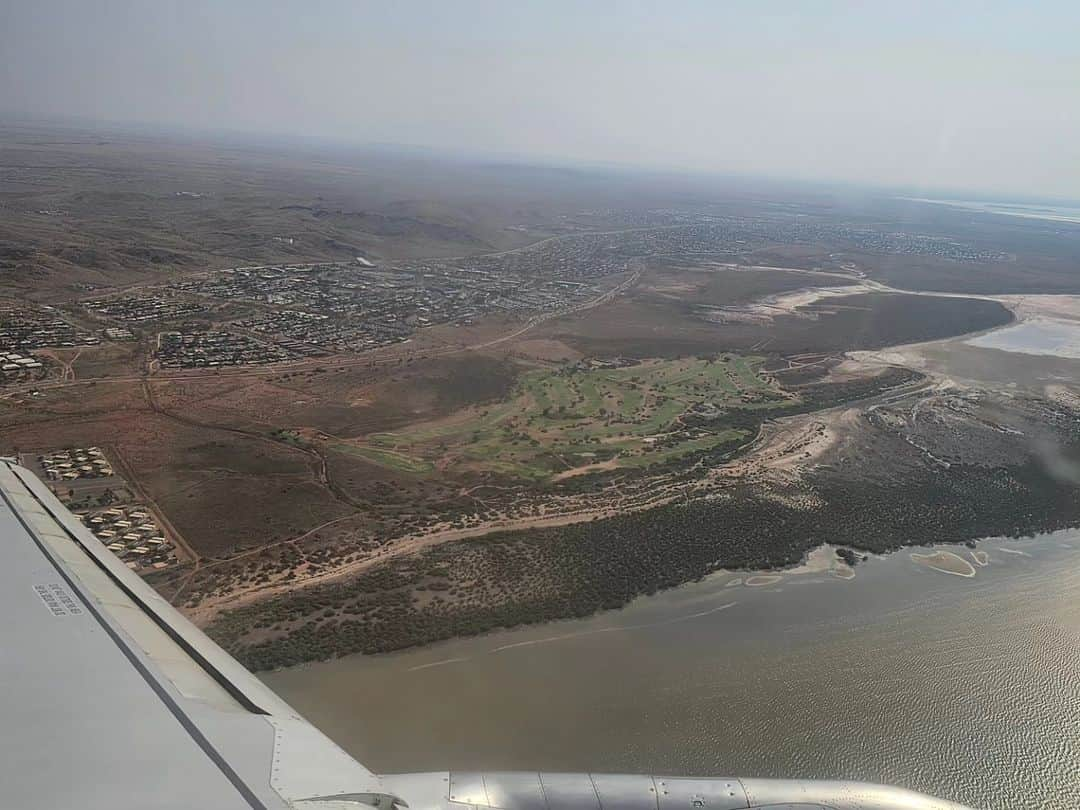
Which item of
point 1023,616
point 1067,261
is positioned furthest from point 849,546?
point 1067,261

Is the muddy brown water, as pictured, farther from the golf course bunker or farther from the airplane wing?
the airplane wing

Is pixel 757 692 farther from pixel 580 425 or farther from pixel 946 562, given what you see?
pixel 580 425

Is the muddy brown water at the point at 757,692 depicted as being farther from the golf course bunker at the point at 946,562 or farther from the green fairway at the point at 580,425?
the green fairway at the point at 580,425

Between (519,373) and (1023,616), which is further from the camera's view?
(519,373)

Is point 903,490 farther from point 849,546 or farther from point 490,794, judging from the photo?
point 490,794

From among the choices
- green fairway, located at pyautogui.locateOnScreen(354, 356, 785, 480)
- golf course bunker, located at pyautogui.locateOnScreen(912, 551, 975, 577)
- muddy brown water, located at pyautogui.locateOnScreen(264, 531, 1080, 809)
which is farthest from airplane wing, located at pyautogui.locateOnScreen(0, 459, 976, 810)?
green fairway, located at pyautogui.locateOnScreen(354, 356, 785, 480)

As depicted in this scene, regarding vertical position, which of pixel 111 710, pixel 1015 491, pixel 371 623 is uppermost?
pixel 111 710
